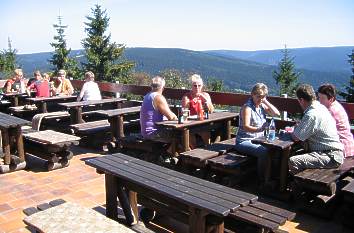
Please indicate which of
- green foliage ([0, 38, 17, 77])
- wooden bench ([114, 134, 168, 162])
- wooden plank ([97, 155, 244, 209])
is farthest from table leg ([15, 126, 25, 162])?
green foliage ([0, 38, 17, 77])

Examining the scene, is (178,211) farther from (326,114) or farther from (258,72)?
(258,72)

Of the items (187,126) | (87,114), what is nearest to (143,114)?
(187,126)

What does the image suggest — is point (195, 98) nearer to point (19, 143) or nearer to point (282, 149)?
point (282, 149)

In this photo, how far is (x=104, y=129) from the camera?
21.9 feet

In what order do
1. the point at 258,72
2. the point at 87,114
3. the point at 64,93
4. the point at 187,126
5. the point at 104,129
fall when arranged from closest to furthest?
1. the point at 187,126
2. the point at 104,129
3. the point at 87,114
4. the point at 64,93
5. the point at 258,72

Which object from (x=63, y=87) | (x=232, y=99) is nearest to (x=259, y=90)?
Result: (x=232, y=99)

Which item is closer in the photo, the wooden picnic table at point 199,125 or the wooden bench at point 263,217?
the wooden bench at point 263,217

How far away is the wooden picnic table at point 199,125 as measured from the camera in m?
5.20

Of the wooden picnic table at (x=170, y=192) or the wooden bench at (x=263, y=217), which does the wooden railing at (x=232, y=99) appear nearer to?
the wooden bench at (x=263, y=217)

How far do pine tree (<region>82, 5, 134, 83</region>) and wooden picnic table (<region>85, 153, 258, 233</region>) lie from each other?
31.4 metres

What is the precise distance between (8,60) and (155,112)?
2945 centimetres

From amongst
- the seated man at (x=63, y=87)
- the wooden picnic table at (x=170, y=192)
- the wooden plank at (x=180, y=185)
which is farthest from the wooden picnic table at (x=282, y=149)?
the seated man at (x=63, y=87)

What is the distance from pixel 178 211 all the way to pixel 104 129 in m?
3.87

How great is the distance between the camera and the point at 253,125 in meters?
4.88
